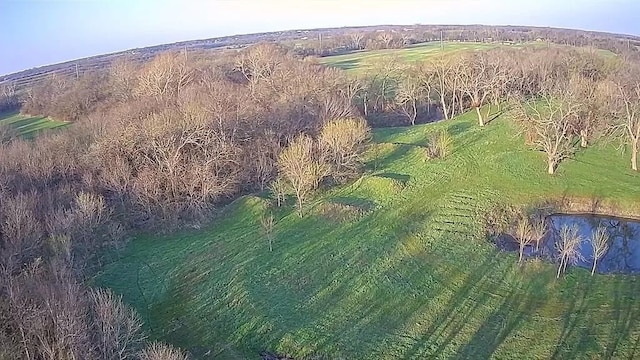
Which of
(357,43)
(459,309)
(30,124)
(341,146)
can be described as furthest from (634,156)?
(357,43)

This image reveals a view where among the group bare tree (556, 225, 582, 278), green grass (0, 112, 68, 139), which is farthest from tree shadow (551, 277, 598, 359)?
green grass (0, 112, 68, 139)

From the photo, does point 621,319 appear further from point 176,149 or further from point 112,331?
point 176,149

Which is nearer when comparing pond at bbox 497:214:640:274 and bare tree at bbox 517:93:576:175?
pond at bbox 497:214:640:274

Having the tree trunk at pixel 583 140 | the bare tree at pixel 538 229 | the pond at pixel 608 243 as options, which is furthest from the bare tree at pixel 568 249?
the tree trunk at pixel 583 140

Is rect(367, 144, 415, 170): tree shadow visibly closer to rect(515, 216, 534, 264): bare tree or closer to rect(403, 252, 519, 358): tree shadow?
rect(515, 216, 534, 264): bare tree

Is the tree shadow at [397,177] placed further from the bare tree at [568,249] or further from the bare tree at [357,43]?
the bare tree at [357,43]

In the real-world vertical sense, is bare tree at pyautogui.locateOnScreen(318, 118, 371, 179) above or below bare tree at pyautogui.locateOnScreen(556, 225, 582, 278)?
above
